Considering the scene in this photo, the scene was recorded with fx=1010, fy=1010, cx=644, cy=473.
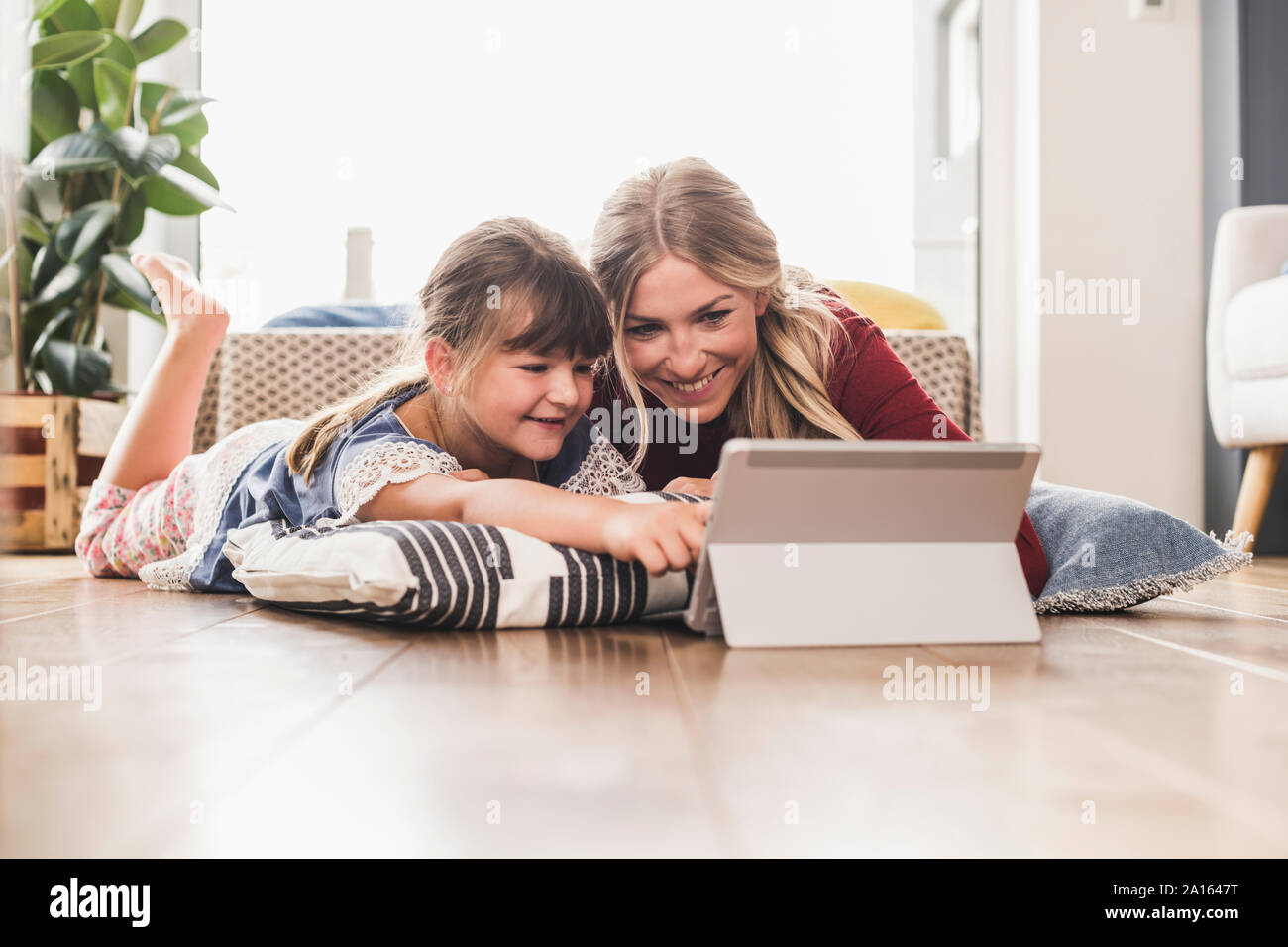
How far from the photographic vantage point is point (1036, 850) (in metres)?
0.36

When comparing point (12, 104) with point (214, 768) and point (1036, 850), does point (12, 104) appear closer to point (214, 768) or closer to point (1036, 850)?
point (214, 768)

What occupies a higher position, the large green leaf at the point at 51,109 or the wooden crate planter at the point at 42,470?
the large green leaf at the point at 51,109

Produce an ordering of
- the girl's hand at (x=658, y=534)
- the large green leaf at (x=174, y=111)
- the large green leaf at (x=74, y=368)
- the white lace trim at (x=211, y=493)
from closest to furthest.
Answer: the girl's hand at (x=658, y=534) → the white lace trim at (x=211, y=493) → the large green leaf at (x=74, y=368) → the large green leaf at (x=174, y=111)

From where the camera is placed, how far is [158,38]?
256cm

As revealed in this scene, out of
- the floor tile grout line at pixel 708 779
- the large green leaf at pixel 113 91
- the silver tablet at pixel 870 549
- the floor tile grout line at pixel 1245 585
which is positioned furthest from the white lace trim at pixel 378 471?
the large green leaf at pixel 113 91

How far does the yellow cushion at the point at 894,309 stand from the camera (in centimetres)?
234

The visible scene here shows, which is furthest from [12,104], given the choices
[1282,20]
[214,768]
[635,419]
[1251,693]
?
[1282,20]

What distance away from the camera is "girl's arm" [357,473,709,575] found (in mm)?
859

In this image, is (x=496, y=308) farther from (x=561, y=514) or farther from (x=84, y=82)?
(x=84, y=82)

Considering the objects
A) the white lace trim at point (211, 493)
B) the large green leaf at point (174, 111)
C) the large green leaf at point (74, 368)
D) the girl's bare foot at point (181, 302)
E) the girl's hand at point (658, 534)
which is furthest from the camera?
→ the large green leaf at point (174, 111)

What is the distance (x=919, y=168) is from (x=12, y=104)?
2353 millimetres

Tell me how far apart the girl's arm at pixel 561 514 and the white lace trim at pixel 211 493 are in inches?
15.8

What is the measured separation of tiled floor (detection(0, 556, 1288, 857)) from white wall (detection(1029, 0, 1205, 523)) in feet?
6.19

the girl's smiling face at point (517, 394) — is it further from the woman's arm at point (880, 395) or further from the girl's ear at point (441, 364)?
the woman's arm at point (880, 395)
